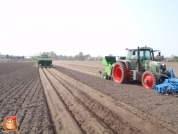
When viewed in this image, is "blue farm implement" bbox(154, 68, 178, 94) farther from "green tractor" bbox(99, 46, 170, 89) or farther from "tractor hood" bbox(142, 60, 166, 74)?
"tractor hood" bbox(142, 60, 166, 74)

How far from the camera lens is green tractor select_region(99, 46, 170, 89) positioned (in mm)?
9564

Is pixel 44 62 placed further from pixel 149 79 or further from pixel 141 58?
pixel 149 79

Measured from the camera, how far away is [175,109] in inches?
245

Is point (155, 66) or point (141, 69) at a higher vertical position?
point (155, 66)

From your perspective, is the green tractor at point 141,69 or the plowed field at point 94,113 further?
the green tractor at point 141,69

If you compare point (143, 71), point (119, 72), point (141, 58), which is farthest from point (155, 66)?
point (119, 72)

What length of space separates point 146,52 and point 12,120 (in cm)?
902

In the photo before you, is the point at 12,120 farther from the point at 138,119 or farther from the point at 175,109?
the point at 175,109

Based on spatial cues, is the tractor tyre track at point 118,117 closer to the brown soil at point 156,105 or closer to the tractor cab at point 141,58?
the brown soil at point 156,105

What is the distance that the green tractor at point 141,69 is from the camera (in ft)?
31.4

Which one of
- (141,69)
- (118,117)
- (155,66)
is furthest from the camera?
(141,69)

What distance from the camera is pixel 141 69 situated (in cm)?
1111

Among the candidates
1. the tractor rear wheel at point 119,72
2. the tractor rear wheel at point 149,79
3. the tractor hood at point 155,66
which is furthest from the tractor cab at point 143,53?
the tractor rear wheel at point 149,79

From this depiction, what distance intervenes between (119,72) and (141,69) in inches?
69.5
